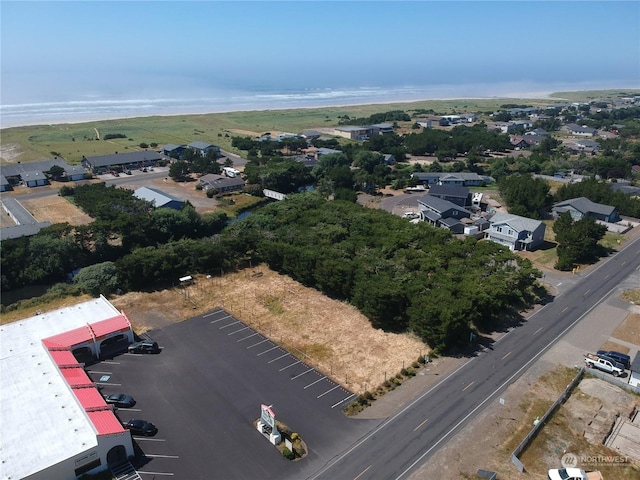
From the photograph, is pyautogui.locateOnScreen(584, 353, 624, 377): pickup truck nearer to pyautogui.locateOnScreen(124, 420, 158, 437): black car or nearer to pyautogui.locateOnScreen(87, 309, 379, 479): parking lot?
pyautogui.locateOnScreen(87, 309, 379, 479): parking lot

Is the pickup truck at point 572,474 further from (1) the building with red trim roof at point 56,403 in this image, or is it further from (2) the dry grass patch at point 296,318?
(1) the building with red trim roof at point 56,403

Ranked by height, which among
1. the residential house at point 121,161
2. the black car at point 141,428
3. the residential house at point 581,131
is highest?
the residential house at point 121,161

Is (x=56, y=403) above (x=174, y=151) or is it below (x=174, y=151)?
below

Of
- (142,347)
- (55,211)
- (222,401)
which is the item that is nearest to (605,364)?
(222,401)

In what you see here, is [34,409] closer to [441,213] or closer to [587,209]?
[441,213]

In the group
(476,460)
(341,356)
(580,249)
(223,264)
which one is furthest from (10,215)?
(580,249)

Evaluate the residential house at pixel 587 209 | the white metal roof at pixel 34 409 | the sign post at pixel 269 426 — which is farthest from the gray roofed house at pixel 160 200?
the residential house at pixel 587 209

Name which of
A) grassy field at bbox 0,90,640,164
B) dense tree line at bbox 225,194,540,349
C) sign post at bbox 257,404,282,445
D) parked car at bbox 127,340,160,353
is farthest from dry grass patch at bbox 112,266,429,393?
grassy field at bbox 0,90,640,164
